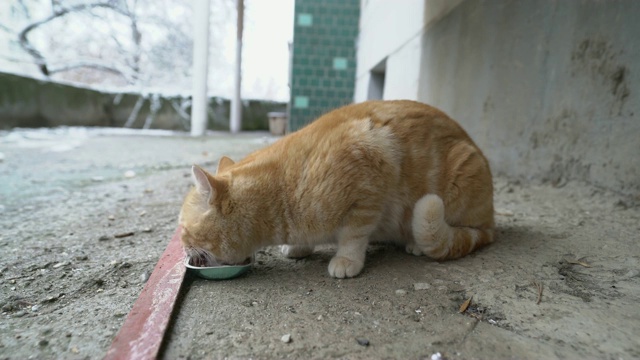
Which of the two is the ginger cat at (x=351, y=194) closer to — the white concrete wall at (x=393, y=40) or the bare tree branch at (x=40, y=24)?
the white concrete wall at (x=393, y=40)

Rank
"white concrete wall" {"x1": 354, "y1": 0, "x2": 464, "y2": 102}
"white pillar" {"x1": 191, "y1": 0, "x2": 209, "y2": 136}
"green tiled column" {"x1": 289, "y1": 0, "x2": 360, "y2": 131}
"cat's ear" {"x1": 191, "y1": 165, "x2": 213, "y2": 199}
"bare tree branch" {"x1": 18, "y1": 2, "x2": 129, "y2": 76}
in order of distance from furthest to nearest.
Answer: "bare tree branch" {"x1": 18, "y1": 2, "x2": 129, "y2": 76} → "green tiled column" {"x1": 289, "y1": 0, "x2": 360, "y2": 131} → "white pillar" {"x1": 191, "y1": 0, "x2": 209, "y2": 136} → "white concrete wall" {"x1": 354, "y1": 0, "x2": 464, "y2": 102} → "cat's ear" {"x1": 191, "y1": 165, "x2": 213, "y2": 199}

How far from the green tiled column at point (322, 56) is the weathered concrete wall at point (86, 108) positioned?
2.87 metres

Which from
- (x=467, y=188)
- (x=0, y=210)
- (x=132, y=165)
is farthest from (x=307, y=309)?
(x=132, y=165)

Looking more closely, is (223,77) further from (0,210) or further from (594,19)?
(594,19)

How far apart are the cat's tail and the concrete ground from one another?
59 mm

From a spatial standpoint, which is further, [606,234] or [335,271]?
[606,234]

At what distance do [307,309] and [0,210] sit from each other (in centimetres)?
249

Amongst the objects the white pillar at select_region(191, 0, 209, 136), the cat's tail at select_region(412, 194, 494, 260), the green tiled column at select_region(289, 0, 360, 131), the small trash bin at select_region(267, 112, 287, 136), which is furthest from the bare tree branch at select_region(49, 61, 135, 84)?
the cat's tail at select_region(412, 194, 494, 260)

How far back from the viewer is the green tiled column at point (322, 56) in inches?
363

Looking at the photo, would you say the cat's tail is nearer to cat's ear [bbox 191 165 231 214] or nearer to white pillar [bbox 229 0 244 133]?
cat's ear [bbox 191 165 231 214]

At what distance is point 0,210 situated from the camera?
2701 mm

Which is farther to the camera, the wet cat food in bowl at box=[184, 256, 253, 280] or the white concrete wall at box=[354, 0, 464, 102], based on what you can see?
the white concrete wall at box=[354, 0, 464, 102]

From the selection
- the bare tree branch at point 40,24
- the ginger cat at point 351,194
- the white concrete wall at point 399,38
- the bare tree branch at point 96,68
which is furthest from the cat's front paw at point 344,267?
the bare tree branch at point 96,68

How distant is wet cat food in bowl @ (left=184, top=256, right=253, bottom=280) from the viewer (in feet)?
5.52
